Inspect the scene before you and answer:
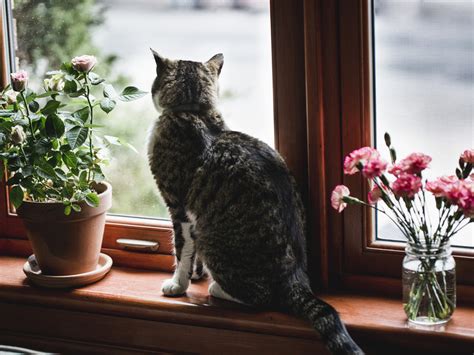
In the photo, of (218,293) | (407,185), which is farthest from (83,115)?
(407,185)

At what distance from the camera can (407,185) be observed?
151cm

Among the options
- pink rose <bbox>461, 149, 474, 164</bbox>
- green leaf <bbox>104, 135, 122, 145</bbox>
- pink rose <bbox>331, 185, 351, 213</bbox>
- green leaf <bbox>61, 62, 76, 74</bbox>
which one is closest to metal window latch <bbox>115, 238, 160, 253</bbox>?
green leaf <bbox>104, 135, 122, 145</bbox>

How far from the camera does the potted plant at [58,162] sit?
1848mm

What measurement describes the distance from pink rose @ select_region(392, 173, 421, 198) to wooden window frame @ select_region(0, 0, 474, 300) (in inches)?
9.9

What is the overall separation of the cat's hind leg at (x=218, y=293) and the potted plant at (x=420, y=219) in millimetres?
369

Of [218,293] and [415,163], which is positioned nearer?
[415,163]

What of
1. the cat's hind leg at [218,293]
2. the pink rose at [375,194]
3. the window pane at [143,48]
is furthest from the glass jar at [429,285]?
the window pane at [143,48]

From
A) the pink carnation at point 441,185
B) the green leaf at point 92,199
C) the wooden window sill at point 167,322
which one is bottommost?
the wooden window sill at point 167,322

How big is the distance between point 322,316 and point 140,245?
626 millimetres

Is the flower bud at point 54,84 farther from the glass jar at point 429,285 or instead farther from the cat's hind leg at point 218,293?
the glass jar at point 429,285

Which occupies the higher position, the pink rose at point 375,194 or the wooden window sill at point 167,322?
the pink rose at point 375,194

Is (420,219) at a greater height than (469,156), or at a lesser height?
lesser

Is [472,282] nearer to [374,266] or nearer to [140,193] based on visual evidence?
[374,266]

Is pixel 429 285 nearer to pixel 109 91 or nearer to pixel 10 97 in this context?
pixel 109 91
